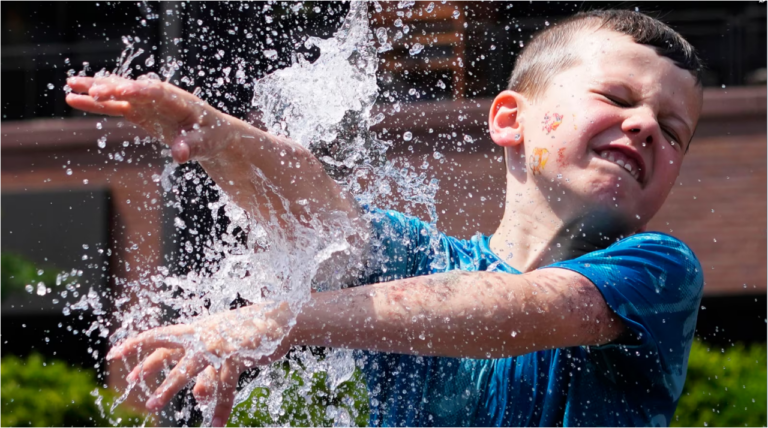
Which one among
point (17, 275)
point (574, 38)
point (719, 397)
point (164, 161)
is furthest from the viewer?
point (17, 275)

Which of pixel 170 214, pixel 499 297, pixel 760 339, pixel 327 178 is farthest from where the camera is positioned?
pixel 760 339

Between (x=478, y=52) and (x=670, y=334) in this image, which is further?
(x=478, y=52)

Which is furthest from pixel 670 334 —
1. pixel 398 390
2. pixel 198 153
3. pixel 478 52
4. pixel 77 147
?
pixel 77 147

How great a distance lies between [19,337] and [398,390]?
267 inches

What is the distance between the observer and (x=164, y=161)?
19.7 ft

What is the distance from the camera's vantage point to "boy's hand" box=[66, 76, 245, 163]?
156cm

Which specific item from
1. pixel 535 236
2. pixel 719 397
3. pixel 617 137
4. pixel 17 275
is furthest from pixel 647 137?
pixel 17 275

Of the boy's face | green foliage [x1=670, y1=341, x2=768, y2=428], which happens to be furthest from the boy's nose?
green foliage [x1=670, y1=341, x2=768, y2=428]

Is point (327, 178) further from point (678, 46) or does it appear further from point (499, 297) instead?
point (678, 46)

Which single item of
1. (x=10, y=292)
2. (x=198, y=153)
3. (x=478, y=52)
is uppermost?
(x=198, y=153)

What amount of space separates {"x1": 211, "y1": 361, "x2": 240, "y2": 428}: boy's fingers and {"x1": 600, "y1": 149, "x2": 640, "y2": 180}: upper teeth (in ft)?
3.24

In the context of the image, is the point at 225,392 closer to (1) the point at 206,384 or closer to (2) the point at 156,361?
(1) the point at 206,384

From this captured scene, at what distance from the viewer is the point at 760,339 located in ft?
24.3

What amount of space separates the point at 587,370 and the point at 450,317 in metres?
0.47
